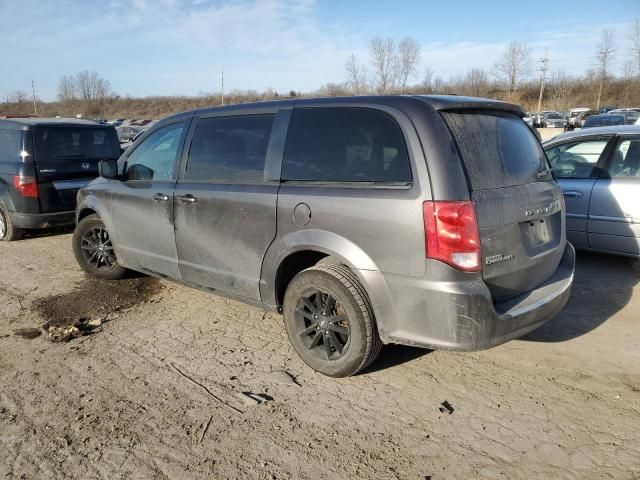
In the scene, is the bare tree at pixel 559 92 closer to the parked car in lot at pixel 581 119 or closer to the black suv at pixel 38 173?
the parked car in lot at pixel 581 119

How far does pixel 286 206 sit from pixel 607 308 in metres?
3.20

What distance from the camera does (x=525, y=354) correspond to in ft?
12.4

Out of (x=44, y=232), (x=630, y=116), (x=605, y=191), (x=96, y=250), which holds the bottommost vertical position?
(x=44, y=232)

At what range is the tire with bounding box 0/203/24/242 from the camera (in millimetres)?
7270

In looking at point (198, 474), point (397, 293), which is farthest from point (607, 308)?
point (198, 474)

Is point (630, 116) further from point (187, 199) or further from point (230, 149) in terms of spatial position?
point (187, 199)

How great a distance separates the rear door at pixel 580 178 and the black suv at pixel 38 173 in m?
6.37

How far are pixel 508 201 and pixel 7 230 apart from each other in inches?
279

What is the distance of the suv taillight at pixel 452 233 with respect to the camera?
9.24 ft

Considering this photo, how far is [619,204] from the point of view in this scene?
5324 mm

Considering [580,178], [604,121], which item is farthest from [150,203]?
[604,121]

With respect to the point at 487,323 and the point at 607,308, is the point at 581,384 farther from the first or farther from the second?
→ the point at 607,308

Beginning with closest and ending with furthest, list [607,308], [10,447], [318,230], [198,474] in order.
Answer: [198,474] → [10,447] → [318,230] → [607,308]

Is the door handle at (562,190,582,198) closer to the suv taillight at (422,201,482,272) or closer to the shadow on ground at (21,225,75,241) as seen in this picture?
the suv taillight at (422,201,482,272)
